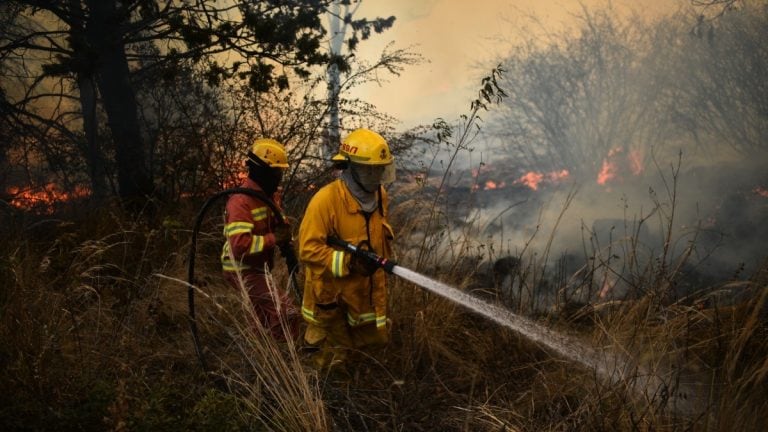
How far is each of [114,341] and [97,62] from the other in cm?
422

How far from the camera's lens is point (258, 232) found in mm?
3562

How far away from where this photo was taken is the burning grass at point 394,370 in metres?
2.22

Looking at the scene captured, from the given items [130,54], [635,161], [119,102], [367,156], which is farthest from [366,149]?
[635,161]

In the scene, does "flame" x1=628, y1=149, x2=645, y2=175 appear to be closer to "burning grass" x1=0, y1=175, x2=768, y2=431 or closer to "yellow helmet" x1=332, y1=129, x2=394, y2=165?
"burning grass" x1=0, y1=175, x2=768, y2=431

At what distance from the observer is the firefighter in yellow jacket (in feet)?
9.49

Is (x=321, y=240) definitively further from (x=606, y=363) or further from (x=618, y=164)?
(x=618, y=164)

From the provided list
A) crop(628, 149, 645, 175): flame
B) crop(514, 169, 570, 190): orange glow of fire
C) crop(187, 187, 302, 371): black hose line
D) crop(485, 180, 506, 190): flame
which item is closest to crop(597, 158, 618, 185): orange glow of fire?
crop(628, 149, 645, 175): flame

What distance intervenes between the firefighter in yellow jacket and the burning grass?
7.7 inches

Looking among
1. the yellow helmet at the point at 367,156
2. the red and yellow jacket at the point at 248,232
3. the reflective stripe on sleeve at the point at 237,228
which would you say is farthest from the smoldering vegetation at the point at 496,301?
the yellow helmet at the point at 367,156

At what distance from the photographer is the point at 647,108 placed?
38.5 feet

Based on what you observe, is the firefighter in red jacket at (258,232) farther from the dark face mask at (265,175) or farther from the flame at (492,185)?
the flame at (492,185)

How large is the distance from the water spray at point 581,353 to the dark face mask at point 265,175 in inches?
35.5

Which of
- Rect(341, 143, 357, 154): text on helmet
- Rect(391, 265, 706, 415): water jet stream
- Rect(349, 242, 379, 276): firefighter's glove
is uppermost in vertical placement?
Rect(341, 143, 357, 154): text on helmet

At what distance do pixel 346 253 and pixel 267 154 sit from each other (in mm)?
1091
